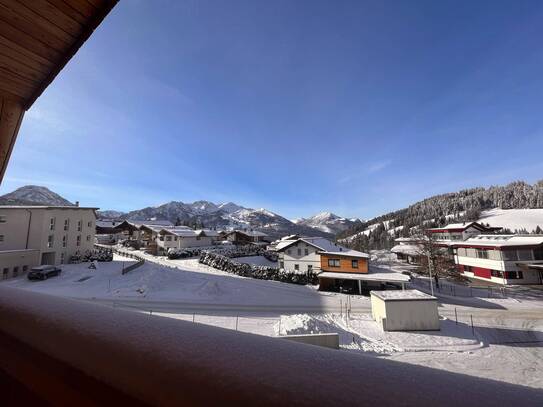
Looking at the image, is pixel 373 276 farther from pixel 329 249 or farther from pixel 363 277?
pixel 329 249

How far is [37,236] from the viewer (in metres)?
28.1

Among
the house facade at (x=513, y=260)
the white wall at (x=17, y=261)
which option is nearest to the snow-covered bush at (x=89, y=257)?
the white wall at (x=17, y=261)

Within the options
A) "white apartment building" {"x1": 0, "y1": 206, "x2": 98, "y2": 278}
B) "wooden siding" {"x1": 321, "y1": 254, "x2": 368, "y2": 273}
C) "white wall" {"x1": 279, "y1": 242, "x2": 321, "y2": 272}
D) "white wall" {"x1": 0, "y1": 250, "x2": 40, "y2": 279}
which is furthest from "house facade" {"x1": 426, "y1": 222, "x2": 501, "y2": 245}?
"white wall" {"x1": 0, "y1": 250, "x2": 40, "y2": 279}

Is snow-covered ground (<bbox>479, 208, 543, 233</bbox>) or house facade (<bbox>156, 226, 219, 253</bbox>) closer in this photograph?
house facade (<bbox>156, 226, 219, 253</bbox>)

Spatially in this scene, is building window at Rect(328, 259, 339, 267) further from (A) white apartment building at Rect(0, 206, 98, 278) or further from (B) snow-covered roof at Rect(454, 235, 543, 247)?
(A) white apartment building at Rect(0, 206, 98, 278)

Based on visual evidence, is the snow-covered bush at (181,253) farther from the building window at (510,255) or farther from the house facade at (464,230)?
the house facade at (464,230)

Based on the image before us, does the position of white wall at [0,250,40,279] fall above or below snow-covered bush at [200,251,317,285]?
above

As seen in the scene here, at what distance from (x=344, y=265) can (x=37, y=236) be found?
33.9m

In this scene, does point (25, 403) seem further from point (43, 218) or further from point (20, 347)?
point (43, 218)

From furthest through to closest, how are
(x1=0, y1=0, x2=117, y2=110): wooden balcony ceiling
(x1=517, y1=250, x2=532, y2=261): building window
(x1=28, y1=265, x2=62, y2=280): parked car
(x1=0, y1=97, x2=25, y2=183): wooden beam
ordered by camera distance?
(x1=517, y1=250, x2=532, y2=261): building window → (x1=28, y1=265, x2=62, y2=280): parked car → (x1=0, y1=97, x2=25, y2=183): wooden beam → (x1=0, y1=0, x2=117, y2=110): wooden balcony ceiling

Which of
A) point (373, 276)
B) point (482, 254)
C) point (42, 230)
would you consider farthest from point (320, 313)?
point (482, 254)

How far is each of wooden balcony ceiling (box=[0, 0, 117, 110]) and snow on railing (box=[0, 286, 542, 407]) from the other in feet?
7.48

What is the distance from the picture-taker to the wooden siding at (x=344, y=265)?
30.8 metres

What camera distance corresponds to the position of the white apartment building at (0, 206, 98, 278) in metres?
26.2
